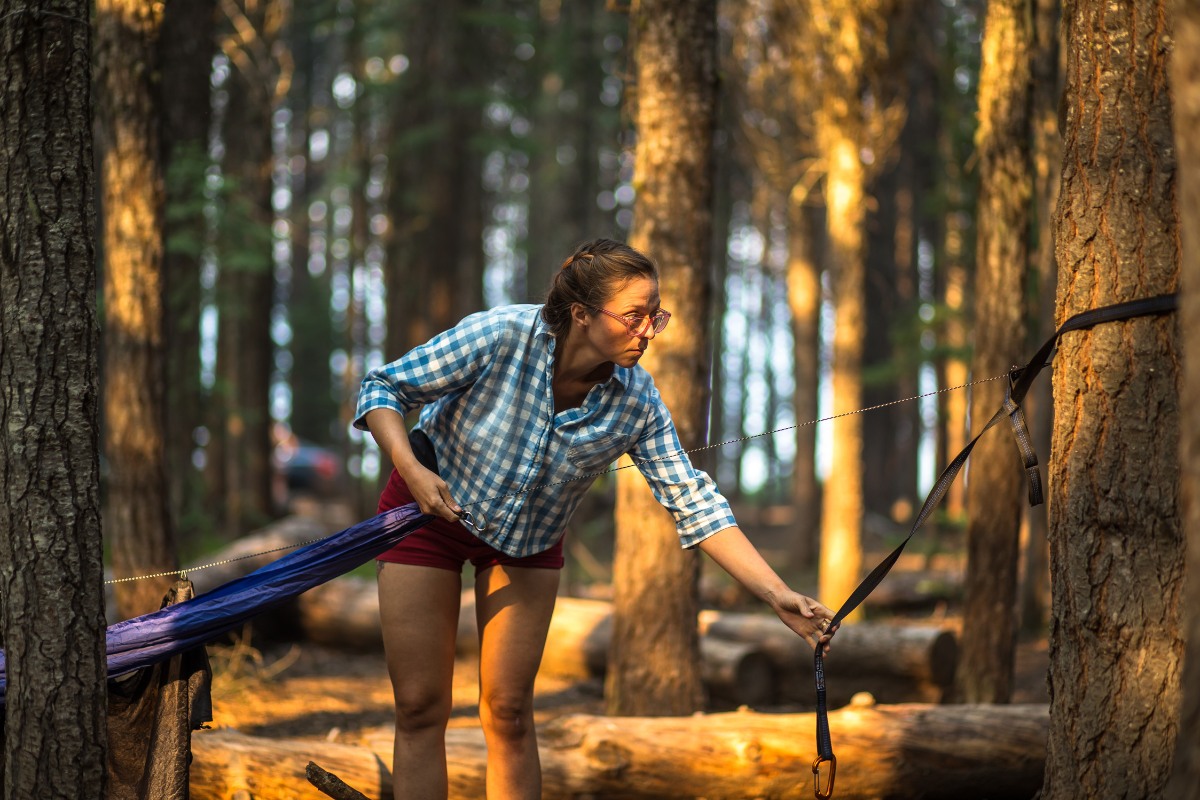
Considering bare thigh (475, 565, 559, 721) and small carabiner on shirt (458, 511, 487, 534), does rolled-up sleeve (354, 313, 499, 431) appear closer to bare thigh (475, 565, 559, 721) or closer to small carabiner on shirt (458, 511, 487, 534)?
small carabiner on shirt (458, 511, 487, 534)

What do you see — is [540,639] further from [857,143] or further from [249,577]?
[857,143]

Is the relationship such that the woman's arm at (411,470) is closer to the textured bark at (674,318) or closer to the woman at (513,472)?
the woman at (513,472)

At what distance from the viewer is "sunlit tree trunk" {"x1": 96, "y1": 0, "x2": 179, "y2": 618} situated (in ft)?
19.2

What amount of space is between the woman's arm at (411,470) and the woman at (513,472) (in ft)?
0.05

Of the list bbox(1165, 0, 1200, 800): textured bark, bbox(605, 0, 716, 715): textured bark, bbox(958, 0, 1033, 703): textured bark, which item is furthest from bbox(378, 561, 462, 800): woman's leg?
bbox(958, 0, 1033, 703): textured bark

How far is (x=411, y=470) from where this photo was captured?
3.15 meters

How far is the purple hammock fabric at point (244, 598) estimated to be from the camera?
3.36m

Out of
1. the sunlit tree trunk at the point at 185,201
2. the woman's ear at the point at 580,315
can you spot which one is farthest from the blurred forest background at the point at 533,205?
the woman's ear at the point at 580,315

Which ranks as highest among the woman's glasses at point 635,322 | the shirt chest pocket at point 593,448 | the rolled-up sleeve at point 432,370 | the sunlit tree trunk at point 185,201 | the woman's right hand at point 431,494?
the sunlit tree trunk at point 185,201

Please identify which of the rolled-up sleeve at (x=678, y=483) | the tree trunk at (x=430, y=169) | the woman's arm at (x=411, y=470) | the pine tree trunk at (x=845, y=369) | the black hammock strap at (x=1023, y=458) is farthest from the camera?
the tree trunk at (x=430, y=169)

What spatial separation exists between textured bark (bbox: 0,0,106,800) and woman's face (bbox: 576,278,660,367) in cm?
141

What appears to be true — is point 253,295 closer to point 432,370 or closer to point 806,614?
point 432,370

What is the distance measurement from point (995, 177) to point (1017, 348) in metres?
0.91

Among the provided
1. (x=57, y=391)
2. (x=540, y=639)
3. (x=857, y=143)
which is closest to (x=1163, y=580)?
(x=540, y=639)
